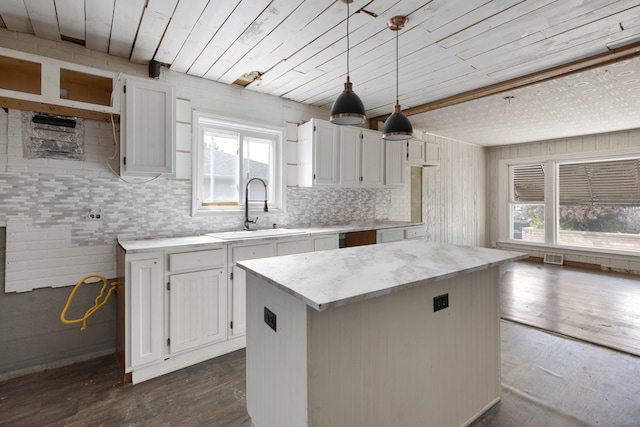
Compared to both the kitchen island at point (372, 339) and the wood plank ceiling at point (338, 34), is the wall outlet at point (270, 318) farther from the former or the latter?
the wood plank ceiling at point (338, 34)

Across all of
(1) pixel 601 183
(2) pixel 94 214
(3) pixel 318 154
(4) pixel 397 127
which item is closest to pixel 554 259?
(1) pixel 601 183

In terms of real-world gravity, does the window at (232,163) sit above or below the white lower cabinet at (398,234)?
above

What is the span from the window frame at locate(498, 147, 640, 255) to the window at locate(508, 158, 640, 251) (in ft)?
0.06

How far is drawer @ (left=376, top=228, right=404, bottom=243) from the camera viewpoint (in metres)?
4.07

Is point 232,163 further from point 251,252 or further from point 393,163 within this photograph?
point 393,163

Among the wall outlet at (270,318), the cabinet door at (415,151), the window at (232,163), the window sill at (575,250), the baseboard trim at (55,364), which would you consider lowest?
the baseboard trim at (55,364)

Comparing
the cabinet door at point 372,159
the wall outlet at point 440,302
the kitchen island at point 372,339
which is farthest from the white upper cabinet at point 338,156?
the wall outlet at point 440,302

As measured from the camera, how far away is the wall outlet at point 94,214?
2682 mm

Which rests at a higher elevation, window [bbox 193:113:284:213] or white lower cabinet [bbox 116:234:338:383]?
window [bbox 193:113:284:213]

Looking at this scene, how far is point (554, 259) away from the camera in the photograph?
21.6ft

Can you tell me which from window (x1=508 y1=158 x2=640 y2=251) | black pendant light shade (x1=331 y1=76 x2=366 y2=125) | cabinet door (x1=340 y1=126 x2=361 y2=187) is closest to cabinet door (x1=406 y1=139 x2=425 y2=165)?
cabinet door (x1=340 y1=126 x2=361 y2=187)

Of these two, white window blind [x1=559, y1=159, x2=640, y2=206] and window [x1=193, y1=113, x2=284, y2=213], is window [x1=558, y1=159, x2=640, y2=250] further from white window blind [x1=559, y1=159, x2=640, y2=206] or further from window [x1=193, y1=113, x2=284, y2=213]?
window [x1=193, y1=113, x2=284, y2=213]

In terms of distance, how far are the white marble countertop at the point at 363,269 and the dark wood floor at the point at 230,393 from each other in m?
0.87

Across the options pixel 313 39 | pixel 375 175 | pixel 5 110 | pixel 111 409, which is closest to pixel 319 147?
pixel 375 175
